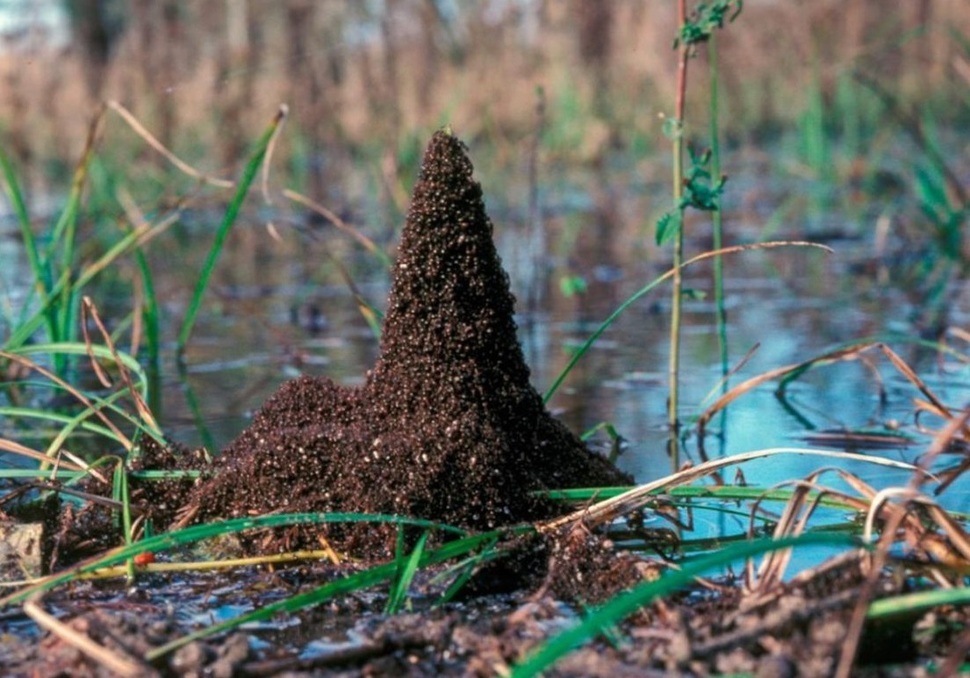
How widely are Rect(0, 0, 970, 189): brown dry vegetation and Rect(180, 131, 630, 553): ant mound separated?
7.61 meters

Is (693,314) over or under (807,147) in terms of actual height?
under

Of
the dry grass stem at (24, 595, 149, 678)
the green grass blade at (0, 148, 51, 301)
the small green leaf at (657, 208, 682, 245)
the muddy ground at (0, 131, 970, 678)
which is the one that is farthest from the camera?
the green grass blade at (0, 148, 51, 301)

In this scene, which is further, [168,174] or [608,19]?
[608,19]

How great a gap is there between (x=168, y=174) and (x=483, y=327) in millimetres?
7509

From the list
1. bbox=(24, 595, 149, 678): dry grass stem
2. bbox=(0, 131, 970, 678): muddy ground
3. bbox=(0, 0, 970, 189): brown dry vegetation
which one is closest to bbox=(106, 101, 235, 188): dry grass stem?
bbox=(0, 131, 970, 678): muddy ground

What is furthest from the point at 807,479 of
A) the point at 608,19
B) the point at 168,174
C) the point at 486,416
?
the point at 608,19

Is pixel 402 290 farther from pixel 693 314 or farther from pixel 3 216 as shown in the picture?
pixel 3 216

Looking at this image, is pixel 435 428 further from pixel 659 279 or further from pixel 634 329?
pixel 634 329

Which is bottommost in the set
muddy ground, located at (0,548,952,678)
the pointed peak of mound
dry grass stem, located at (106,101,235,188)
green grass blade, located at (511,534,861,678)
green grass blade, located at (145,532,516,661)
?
muddy ground, located at (0,548,952,678)

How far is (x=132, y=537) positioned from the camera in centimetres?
224

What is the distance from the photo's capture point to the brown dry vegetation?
1126 cm

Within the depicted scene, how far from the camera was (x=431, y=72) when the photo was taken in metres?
12.3

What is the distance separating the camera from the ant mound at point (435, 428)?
2164 millimetres

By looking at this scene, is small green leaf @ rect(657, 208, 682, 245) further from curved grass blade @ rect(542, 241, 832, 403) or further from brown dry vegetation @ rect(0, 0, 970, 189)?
brown dry vegetation @ rect(0, 0, 970, 189)
